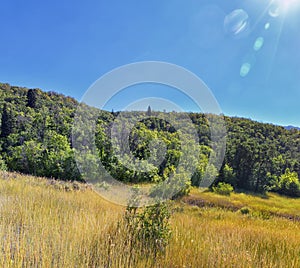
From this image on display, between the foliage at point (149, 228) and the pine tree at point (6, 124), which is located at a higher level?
the pine tree at point (6, 124)

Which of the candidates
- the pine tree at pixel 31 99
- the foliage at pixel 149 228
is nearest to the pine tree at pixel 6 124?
the pine tree at pixel 31 99

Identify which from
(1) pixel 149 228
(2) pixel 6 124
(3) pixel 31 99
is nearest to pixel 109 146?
(1) pixel 149 228

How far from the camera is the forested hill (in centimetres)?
1268

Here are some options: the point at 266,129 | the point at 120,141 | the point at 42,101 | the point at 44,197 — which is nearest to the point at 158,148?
the point at 120,141

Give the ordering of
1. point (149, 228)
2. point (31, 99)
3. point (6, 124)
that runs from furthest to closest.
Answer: point (31, 99)
point (6, 124)
point (149, 228)

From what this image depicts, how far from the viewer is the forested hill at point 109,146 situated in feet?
41.6

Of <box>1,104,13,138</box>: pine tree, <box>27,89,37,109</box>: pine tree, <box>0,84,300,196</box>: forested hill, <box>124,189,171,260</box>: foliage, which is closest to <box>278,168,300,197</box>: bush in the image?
<box>0,84,300,196</box>: forested hill

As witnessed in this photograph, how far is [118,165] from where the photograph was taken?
30.9 ft

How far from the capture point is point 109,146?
44.2 ft

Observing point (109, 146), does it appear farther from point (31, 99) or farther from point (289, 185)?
point (289, 185)

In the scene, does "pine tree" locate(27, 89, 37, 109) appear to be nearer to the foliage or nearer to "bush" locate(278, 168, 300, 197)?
the foliage

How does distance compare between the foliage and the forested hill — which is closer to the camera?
the foliage

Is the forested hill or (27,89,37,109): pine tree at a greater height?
(27,89,37,109): pine tree

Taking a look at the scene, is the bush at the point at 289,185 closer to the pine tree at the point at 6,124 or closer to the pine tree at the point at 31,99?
the pine tree at the point at 6,124
